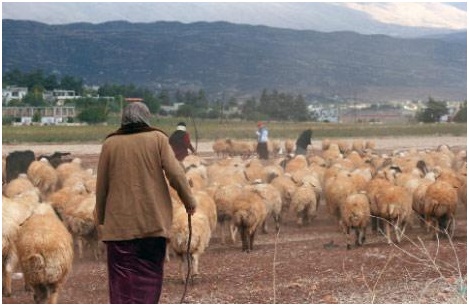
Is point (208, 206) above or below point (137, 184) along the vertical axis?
below

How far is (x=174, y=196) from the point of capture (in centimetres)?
1135

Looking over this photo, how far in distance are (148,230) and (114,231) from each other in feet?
0.75

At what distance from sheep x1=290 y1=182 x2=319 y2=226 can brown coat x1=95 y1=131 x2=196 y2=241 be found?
847 centimetres

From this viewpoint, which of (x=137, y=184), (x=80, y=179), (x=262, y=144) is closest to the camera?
(x=137, y=184)

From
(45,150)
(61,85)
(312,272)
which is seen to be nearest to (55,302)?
(312,272)

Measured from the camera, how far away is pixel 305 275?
31.7 ft

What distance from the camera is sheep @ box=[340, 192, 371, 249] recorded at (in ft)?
37.9

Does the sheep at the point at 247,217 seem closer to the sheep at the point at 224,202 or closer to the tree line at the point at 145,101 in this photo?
the sheep at the point at 224,202

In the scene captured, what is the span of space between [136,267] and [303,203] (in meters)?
8.54

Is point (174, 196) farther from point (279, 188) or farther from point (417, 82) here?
point (417, 82)

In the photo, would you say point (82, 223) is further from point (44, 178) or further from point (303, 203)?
point (44, 178)

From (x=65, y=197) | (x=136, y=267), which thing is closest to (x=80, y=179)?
(x=65, y=197)

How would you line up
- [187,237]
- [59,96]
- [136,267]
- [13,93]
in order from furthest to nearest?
[13,93]
[59,96]
[187,237]
[136,267]

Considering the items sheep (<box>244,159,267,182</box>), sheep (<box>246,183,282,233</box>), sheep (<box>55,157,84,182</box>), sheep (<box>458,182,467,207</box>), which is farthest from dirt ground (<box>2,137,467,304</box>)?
sheep (<box>55,157,84,182</box>)
